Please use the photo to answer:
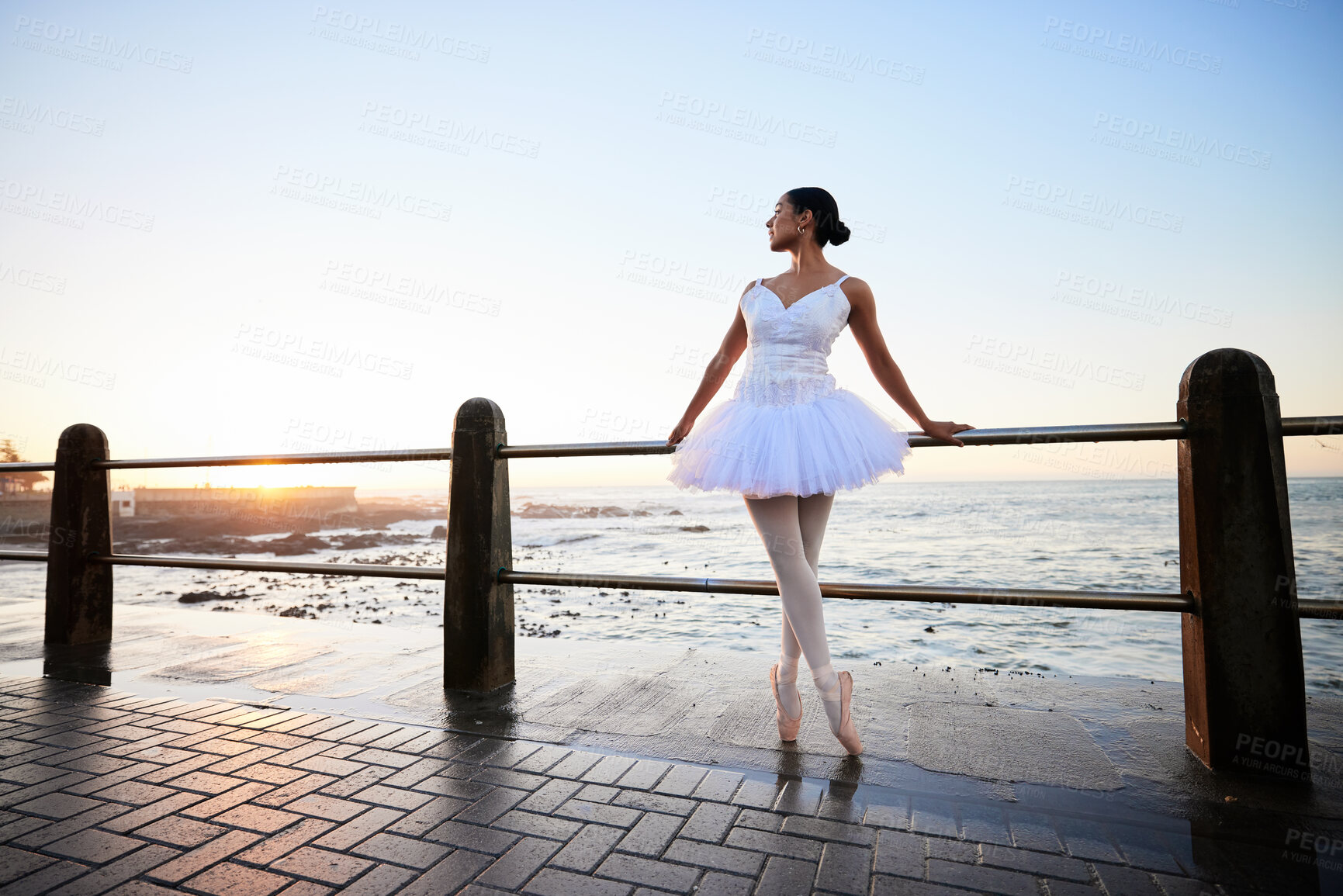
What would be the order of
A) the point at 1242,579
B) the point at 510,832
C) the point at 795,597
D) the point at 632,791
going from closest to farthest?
the point at 510,832, the point at 632,791, the point at 1242,579, the point at 795,597

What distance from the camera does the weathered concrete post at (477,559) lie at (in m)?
3.33

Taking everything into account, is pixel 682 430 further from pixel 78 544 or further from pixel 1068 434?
pixel 78 544

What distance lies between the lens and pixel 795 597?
8.38 ft

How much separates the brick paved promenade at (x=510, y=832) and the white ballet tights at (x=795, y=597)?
378 mm

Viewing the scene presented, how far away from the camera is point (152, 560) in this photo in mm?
4145

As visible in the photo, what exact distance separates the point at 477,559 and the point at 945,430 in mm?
2165

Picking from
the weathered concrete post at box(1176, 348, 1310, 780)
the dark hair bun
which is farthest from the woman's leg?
the weathered concrete post at box(1176, 348, 1310, 780)

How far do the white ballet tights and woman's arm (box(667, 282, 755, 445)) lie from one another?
458 mm

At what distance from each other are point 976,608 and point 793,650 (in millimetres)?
7857

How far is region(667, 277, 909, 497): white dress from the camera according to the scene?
2.45 metres

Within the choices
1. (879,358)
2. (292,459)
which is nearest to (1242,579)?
(879,358)

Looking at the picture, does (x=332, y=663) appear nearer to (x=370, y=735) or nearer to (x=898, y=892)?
(x=370, y=735)

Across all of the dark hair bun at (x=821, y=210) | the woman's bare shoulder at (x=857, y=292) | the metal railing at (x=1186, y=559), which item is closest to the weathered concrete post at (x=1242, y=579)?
the metal railing at (x=1186, y=559)

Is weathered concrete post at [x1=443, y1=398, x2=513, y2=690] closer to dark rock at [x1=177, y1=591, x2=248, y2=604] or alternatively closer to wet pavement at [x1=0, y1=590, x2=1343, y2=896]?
wet pavement at [x1=0, y1=590, x2=1343, y2=896]
